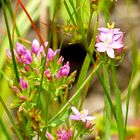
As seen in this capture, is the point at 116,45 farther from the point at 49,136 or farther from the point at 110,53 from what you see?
the point at 49,136

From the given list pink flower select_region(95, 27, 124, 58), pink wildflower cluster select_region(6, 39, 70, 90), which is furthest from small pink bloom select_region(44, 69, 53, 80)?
pink flower select_region(95, 27, 124, 58)

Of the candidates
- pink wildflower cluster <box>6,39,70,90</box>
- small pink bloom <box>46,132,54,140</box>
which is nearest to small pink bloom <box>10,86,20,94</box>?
pink wildflower cluster <box>6,39,70,90</box>

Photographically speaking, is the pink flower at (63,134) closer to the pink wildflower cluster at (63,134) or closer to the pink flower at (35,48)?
the pink wildflower cluster at (63,134)

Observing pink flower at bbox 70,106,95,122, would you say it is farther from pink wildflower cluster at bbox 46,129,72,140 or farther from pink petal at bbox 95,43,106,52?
pink petal at bbox 95,43,106,52

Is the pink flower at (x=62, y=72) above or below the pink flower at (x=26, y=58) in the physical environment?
below

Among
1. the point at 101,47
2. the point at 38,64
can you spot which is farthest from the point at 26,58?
the point at 101,47

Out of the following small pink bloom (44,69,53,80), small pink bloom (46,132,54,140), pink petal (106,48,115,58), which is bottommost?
small pink bloom (46,132,54,140)

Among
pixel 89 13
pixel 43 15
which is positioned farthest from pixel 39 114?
pixel 43 15

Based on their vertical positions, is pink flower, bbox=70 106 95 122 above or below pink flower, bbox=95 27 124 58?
below

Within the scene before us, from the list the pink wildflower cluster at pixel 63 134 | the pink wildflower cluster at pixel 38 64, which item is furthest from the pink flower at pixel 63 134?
the pink wildflower cluster at pixel 38 64
